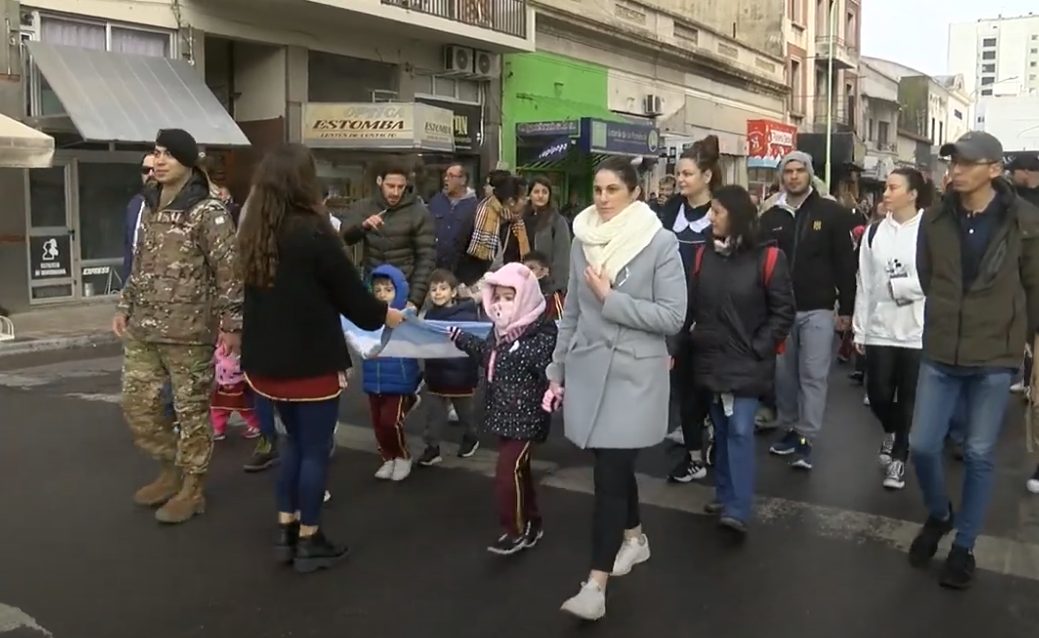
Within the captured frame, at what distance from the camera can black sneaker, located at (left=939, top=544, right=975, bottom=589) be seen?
4836 millimetres

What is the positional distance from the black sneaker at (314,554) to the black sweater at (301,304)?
0.84m

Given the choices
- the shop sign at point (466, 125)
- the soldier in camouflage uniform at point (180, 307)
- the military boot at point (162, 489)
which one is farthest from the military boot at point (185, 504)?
the shop sign at point (466, 125)

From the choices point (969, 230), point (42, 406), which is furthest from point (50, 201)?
point (969, 230)

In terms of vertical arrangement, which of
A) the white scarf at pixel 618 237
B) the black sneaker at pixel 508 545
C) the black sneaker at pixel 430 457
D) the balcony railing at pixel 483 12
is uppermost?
the balcony railing at pixel 483 12

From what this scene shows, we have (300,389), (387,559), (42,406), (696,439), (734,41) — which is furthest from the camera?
(734,41)

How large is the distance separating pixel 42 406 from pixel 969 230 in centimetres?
748

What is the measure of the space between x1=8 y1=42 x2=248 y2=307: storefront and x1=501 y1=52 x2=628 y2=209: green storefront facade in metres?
9.17

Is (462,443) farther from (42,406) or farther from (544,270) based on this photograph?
(42,406)

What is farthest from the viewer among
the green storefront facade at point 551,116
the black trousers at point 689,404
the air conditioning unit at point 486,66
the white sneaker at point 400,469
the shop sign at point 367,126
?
the green storefront facade at point 551,116

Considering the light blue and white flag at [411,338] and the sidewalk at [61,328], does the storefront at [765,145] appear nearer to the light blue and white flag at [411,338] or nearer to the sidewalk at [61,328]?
the sidewalk at [61,328]

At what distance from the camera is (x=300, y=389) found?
476cm

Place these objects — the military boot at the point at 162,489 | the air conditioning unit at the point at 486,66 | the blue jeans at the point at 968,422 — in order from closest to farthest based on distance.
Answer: the blue jeans at the point at 968,422 < the military boot at the point at 162,489 < the air conditioning unit at the point at 486,66

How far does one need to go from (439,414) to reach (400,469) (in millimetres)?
598

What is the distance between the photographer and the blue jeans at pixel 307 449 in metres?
4.82
